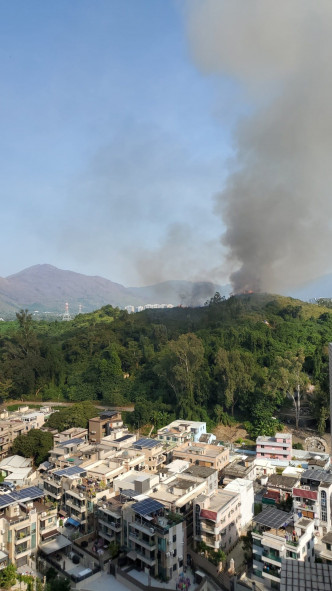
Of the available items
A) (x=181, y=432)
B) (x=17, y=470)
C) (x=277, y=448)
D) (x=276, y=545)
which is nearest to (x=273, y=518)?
(x=276, y=545)

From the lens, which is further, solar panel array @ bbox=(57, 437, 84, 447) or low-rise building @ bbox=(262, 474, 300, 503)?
solar panel array @ bbox=(57, 437, 84, 447)

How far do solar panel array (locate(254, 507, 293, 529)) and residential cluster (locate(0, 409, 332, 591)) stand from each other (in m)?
0.02

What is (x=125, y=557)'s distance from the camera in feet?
31.9

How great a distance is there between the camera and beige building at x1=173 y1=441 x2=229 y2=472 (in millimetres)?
14216

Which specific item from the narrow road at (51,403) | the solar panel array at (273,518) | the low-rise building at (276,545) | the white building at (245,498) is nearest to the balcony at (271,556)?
the low-rise building at (276,545)

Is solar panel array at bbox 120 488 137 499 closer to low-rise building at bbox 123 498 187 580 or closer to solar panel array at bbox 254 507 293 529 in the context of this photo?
low-rise building at bbox 123 498 187 580

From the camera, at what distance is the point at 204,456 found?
47.3 ft

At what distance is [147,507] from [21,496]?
323 centimetres

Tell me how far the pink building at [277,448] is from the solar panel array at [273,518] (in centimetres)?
655

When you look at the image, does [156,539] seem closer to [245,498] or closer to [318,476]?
[245,498]

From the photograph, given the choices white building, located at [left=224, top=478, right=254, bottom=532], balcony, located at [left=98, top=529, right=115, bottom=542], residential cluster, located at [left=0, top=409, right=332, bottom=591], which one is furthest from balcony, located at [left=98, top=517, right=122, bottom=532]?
white building, located at [left=224, top=478, right=254, bottom=532]

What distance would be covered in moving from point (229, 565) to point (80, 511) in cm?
386

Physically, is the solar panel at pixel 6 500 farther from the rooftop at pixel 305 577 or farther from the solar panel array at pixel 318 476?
the solar panel array at pixel 318 476

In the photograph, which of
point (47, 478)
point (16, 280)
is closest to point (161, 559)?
point (47, 478)
